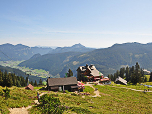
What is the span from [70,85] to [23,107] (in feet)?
137

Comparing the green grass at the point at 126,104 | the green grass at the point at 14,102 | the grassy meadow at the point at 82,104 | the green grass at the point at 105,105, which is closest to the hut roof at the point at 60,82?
the green grass at the point at 105,105

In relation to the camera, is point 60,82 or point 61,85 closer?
point 61,85

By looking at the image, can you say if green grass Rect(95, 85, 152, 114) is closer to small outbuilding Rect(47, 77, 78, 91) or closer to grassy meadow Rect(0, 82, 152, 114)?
grassy meadow Rect(0, 82, 152, 114)

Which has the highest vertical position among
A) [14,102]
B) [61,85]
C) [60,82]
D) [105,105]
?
[14,102]

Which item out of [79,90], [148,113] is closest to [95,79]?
[79,90]

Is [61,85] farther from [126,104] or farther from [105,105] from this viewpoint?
[126,104]

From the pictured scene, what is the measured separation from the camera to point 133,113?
27.8 meters

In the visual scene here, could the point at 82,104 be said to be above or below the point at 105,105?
above

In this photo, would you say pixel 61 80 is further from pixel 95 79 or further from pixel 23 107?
pixel 23 107

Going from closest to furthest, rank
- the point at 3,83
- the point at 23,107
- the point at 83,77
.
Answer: the point at 23,107, the point at 3,83, the point at 83,77

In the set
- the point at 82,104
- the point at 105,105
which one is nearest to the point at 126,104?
the point at 105,105

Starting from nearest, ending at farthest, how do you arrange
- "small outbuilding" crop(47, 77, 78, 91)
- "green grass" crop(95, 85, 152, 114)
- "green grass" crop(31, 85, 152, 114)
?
"green grass" crop(31, 85, 152, 114) < "green grass" crop(95, 85, 152, 114) < "small outbuilding" crop(47, 77, 78, 91)

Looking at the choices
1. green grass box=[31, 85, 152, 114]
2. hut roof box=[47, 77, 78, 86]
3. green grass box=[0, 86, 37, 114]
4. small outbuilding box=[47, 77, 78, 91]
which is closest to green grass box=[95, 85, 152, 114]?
green grass box=[31, 85, 152, 114]

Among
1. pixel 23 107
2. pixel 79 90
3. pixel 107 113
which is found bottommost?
pixel 79 90
